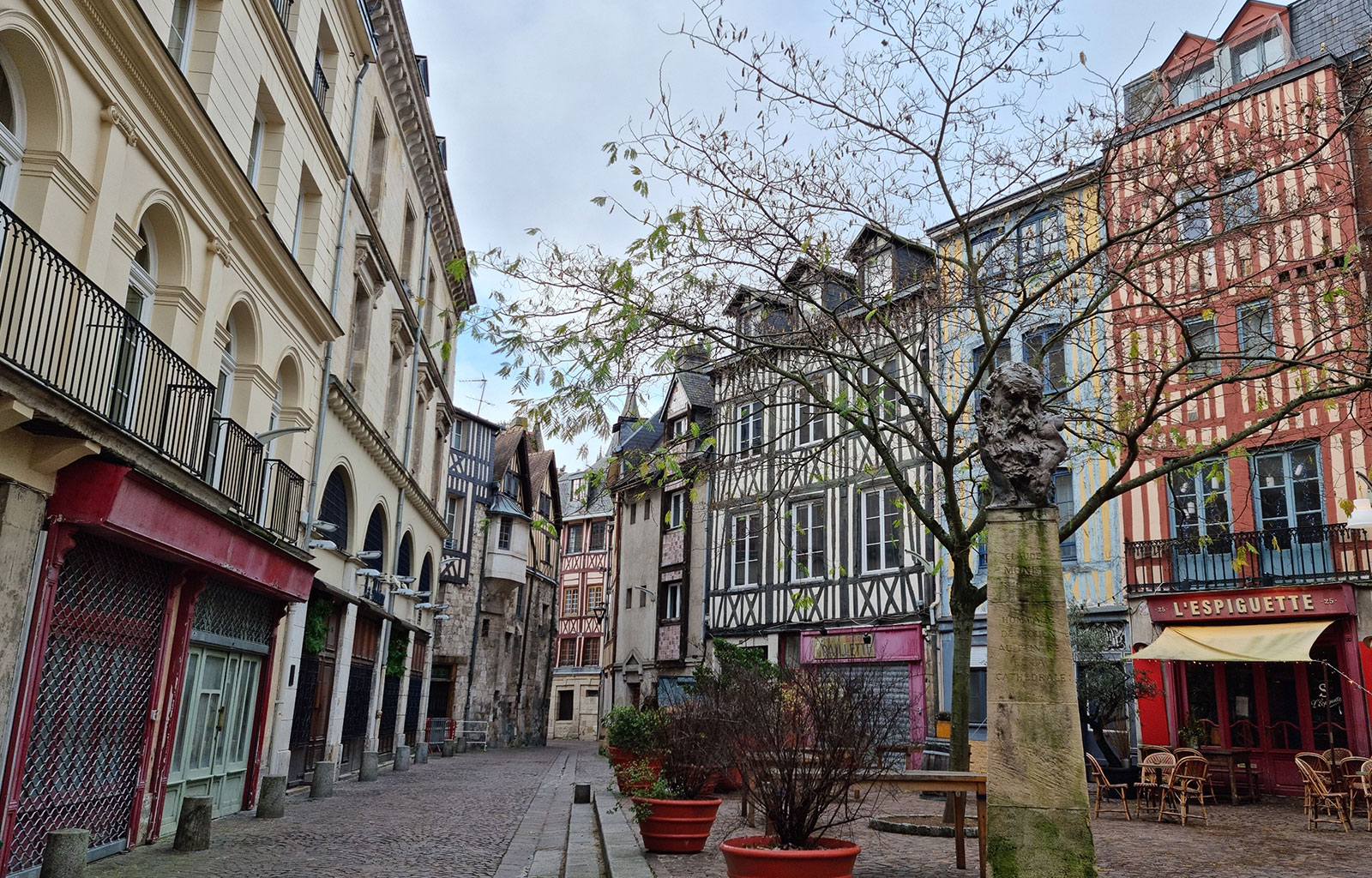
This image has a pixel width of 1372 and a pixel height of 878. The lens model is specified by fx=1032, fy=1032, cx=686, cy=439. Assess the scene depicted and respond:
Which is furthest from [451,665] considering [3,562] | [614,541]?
[3,562]

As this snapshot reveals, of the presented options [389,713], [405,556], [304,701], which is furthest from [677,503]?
[304,701]

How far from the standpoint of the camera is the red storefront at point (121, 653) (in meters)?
6.91

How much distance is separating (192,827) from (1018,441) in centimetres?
731

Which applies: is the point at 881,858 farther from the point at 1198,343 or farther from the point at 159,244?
the point at 1198,343

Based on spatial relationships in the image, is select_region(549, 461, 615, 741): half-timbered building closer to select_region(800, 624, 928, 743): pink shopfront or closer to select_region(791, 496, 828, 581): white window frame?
select_region(791, 496, 828, 581): white window frame

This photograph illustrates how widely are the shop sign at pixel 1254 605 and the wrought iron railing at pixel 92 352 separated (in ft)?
48.8

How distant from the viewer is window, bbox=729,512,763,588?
2553cm

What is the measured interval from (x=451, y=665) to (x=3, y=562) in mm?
27411

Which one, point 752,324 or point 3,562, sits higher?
point 752,324

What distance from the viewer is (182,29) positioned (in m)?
9.74

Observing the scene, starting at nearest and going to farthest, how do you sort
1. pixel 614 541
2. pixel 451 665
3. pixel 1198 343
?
pixel 1198 343 < pixel 451 665 < pixel 614 541

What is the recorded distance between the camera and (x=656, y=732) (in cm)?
1114

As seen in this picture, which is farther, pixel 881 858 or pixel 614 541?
pixel 614 541

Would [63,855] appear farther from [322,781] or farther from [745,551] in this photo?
[745,551]
